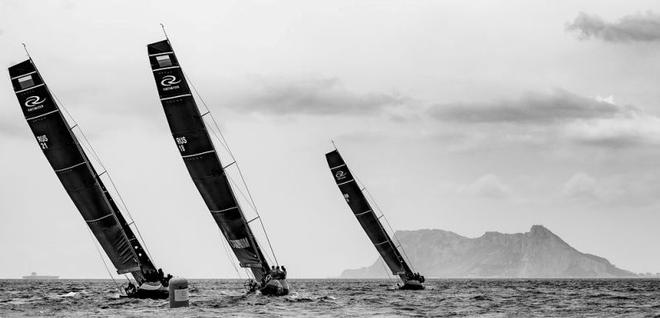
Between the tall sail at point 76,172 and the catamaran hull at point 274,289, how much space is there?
7.01 meters

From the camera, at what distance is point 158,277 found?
5006 cm

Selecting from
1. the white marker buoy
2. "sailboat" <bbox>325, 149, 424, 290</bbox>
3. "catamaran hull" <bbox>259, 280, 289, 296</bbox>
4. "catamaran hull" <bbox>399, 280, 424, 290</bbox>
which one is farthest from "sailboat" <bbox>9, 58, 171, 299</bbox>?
"catamaran hull" <bbox>399, 280, 424, 290</bbox>

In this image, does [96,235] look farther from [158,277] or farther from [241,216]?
[241,216]

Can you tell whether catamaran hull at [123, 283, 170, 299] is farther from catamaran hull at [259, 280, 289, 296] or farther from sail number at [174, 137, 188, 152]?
sail number at [174, 137, 188, 152]

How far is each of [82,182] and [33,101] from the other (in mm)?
5428

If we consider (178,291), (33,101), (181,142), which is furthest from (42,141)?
(178,291)

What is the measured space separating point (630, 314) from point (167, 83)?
28885 millimetres

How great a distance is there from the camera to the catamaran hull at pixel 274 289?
52.3 metres

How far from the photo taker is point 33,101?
160 feet

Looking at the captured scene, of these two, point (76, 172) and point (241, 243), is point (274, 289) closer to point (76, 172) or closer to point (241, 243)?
point (241, 243)

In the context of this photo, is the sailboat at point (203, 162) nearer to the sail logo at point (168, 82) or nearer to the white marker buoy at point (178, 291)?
the sail logo at point (168, 82)

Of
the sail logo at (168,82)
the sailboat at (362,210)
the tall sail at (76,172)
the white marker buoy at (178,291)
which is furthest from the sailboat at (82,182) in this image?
the sailboat at (362,210)

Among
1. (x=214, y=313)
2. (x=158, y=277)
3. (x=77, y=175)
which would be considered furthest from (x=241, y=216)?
(x=214, y=313)

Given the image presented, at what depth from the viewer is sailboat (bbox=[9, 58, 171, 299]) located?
48.9 metres
